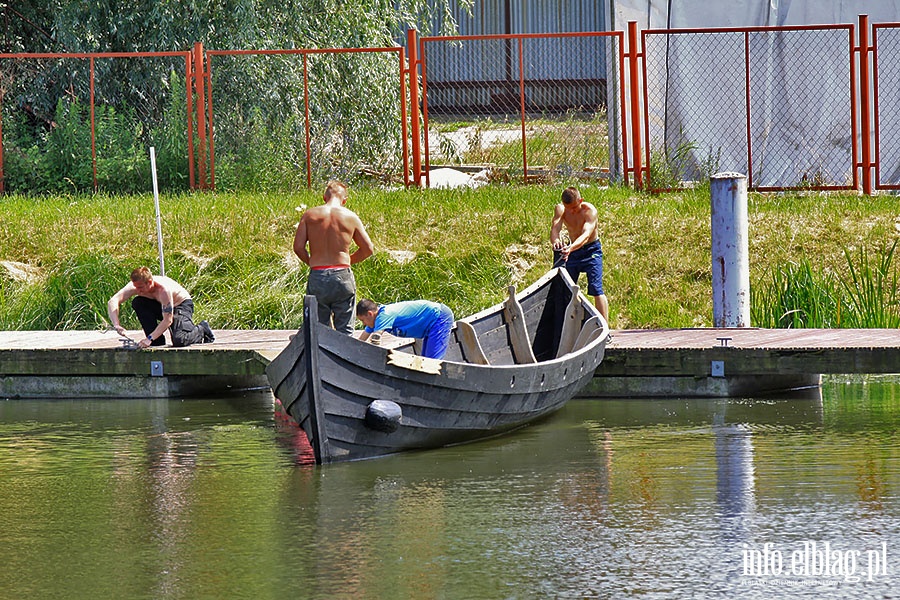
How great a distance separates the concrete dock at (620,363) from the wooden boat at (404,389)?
2.94 ft

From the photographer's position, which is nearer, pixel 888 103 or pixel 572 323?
pixel 572 323

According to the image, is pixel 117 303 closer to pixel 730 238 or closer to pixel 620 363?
pixel 620 363

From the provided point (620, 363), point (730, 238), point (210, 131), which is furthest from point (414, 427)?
point (210, 131)

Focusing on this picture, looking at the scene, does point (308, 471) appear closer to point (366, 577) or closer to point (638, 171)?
point (366, 577)

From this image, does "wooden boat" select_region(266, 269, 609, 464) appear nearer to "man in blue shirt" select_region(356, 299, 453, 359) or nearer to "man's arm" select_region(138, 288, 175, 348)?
"man in blue shirt" select_region(356, 299, 453, 359)

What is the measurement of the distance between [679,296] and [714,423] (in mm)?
3988

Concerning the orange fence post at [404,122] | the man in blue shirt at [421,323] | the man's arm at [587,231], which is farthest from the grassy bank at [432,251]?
the man in blue shirt at [421,323]

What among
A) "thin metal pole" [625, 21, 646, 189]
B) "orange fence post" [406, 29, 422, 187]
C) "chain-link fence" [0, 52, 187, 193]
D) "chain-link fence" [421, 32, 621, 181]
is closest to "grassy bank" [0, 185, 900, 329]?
"thin metal pole" [625, 21, 646, 189]

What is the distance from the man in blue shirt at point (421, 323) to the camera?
1112 centimetres

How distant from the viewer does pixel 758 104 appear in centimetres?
1917

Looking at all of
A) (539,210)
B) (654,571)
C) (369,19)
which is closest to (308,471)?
(654,571)

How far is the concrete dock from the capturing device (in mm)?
12414

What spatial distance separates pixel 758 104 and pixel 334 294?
9201 millimetres

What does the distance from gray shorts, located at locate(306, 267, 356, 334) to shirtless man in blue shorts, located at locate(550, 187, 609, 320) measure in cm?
278
